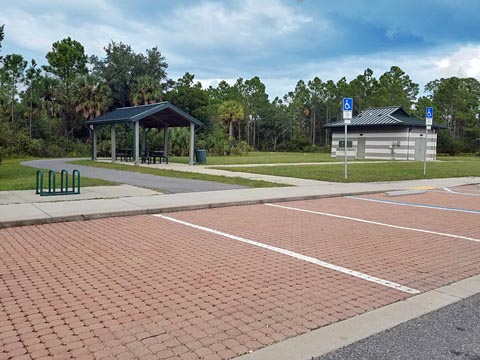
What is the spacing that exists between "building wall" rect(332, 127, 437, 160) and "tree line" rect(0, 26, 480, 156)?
12171 millimetres

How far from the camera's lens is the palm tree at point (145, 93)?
45406 millimetres

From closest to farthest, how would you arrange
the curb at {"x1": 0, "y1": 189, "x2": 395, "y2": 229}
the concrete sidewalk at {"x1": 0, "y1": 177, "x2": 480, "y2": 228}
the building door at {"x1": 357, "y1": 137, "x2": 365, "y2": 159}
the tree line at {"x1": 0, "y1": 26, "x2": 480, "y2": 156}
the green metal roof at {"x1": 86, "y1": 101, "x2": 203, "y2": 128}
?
the curb at {"x1": 0, "y1": 189, "x2": 395, "y2": 229} → the concrete sidewalk at {"x1": 0, "y1": 177, "x2": 480, "y2": 228} → the green metal roof at {"x1": 86, "y1": 101, "x2": 203, "y2": 128} → the tree line at {"x1": 0, "y1": 26, "x2": 480, "y2": 156} → the building door at {"x1": 357, "y1": 137, "x2": 365, "y2": 159}

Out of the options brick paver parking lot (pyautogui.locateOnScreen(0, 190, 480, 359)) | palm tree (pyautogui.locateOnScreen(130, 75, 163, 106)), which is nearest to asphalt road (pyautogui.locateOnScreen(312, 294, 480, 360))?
brick paver parking lot (pyautogui.locateOnScreen(0, 190, 480, 359))

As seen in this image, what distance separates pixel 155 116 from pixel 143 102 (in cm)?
1796

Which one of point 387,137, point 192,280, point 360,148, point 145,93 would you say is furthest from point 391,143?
point 192,280

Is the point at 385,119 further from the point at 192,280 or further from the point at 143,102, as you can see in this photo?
the point at 192,280

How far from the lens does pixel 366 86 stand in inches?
3285

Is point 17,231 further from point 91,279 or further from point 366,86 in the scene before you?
point 366,86

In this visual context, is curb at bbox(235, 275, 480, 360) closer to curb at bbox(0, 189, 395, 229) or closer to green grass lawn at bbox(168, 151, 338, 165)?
curb at bbox(0, 189, 395, 229)

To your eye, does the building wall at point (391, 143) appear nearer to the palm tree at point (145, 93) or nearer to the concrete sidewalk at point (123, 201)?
the palm tree at point (145, 93)

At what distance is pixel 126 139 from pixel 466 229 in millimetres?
38305

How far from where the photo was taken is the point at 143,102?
45.9 metres

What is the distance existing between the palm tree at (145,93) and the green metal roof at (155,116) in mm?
13681

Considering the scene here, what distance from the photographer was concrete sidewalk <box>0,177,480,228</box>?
895 centimetres
